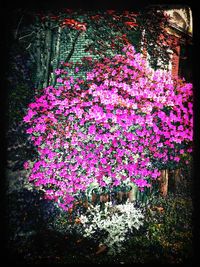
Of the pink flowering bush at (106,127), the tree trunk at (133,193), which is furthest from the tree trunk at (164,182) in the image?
the tree trunk at (133,193)

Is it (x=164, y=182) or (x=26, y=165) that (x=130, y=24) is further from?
(x=26, y=165)

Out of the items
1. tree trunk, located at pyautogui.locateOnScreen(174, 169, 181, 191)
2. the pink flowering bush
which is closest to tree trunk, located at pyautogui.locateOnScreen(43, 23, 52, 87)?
the pink flowering bush

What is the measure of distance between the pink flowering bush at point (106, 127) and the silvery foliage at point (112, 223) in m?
0.31

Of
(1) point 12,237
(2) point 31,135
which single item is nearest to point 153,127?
(2) point 31,135

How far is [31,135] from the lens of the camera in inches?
129

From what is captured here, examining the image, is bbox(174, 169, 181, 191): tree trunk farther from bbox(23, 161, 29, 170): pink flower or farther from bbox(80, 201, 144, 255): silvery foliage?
bbox(23, 161, 29, 170): pink flower

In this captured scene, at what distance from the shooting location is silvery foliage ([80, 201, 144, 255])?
3074 millimetres

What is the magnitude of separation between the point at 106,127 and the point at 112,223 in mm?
1309

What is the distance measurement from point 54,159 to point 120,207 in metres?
1.14

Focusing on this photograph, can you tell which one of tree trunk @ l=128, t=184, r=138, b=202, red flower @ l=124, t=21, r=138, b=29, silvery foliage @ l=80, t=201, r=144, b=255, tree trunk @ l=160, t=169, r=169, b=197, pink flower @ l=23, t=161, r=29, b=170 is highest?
red flower @ l=124, t=21, r=138, b=29

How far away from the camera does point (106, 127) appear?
3377 millimetres

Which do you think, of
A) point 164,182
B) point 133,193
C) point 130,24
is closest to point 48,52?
point 130,24

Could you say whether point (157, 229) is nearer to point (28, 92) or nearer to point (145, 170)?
point (145, 170)

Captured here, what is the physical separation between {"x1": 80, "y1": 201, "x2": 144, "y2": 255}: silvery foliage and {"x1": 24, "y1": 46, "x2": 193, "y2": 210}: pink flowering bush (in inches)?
12.3
